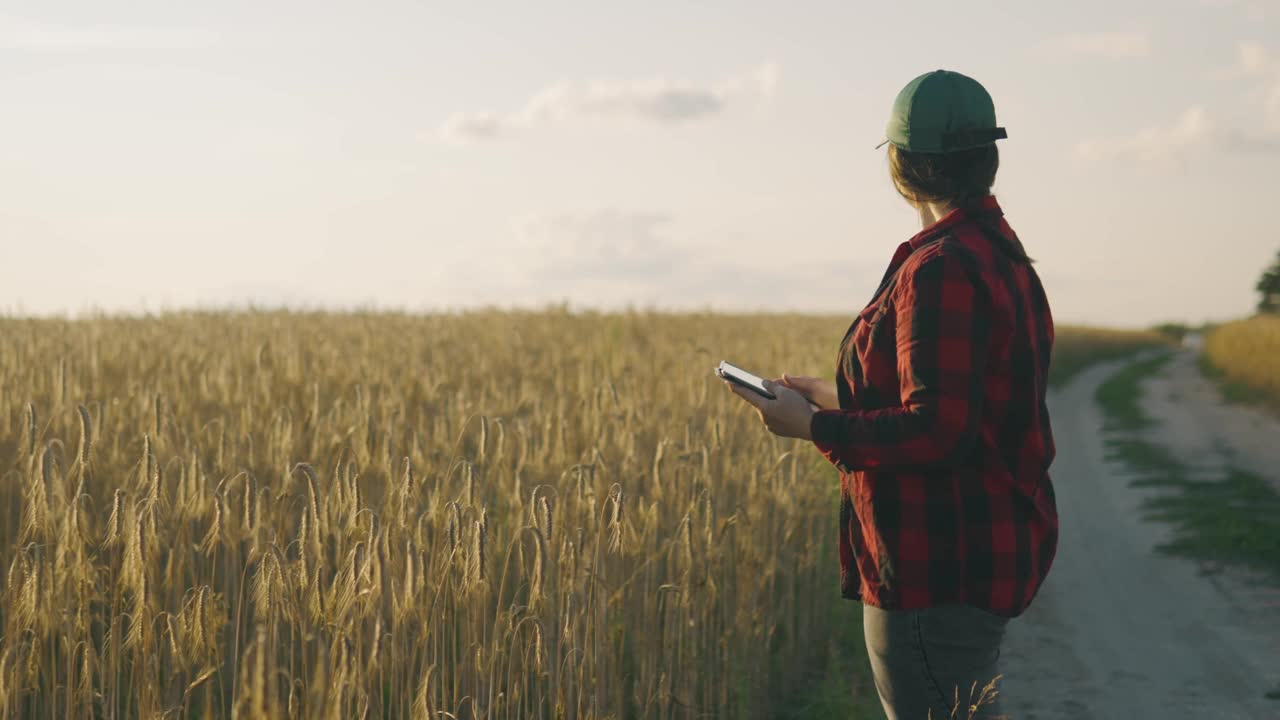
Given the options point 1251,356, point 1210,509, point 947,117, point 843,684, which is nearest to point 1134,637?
point 843,684

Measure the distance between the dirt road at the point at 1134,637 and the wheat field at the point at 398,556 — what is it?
114 centimetres

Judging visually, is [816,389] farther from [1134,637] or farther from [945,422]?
[1134,637]

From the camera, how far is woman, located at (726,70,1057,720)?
6.82 ft

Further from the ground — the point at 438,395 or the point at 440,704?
the point at 438,395

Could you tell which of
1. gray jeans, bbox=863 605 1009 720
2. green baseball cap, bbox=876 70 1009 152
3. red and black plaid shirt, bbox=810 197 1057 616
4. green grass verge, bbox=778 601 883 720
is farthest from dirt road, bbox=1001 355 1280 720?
green baseball cap, bbox=876 70 1009 152

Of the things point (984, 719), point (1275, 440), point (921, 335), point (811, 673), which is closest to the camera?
point (921, 335)

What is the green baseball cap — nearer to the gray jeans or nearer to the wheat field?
the gray jeans

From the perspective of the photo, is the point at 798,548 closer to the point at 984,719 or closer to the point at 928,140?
the point at 984,719

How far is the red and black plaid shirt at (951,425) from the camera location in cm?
207

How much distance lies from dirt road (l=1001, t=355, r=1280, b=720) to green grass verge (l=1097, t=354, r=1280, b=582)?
270 mm

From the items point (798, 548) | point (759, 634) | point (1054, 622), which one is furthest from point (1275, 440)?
point (759, 634)

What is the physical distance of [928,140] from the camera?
88.3 inches

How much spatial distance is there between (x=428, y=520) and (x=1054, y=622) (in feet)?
14.2

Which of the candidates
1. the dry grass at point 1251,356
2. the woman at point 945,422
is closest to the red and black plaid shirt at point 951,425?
the woman at point 945,422
